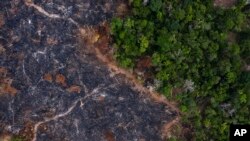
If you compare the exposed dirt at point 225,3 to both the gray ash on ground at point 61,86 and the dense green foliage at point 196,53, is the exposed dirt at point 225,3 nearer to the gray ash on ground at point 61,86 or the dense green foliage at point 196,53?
the dense green foliage at point 196,53

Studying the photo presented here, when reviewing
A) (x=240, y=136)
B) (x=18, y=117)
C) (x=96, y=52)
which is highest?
(x=96, y=52)

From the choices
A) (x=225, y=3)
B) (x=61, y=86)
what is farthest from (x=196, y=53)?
(x=61, y=86)

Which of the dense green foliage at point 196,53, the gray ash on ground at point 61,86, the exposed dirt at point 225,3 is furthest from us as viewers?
the exposed dirt at point 225,3

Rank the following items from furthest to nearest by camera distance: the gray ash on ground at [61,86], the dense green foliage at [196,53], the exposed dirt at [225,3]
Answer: the exposed dirt at [225,3]
the dense green foliage at [196,53]
the gray ash on ground at [61,86]

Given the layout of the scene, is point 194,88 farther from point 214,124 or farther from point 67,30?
point 67,30

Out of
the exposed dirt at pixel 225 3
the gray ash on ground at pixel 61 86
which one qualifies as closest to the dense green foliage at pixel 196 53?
the exposed dirt at pixel 225 3

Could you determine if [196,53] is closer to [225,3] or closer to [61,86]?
[225,3]

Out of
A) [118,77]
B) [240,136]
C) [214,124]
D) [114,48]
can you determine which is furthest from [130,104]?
[240,136]
